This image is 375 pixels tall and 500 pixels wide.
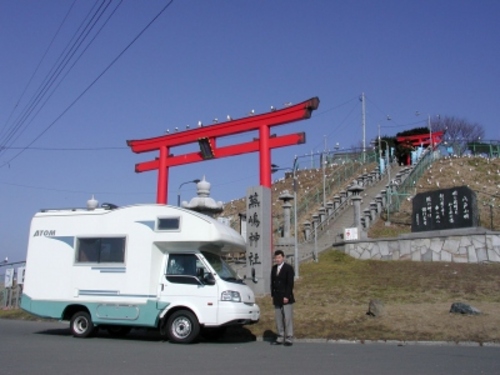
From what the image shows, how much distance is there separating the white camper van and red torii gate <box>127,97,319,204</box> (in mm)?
8608

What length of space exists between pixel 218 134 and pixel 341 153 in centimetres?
3170

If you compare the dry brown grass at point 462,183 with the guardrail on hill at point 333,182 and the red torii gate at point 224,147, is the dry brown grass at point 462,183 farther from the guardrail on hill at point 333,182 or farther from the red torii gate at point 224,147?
the red torii gate at point 224,147

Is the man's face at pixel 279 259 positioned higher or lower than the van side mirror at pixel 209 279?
higher

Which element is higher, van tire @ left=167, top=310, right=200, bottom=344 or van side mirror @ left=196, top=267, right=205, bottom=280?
van side mirror @ left=196, top=267, right=205, bottom=280

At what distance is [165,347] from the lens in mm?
10453

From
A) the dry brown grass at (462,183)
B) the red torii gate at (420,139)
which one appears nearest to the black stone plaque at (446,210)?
the dry brown grass at (462,183)

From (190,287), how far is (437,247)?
13880 mm

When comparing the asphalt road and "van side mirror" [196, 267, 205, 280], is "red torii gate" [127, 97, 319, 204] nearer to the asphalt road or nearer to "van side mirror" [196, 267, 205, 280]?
"van side mirror" [196, 267, 205, 280]

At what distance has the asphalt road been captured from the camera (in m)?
7.77

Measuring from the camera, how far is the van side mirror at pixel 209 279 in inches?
436

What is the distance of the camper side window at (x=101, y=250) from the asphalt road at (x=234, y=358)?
1796mm

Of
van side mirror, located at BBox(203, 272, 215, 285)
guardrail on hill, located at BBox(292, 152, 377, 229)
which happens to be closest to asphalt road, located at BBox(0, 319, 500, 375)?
van side mirror, located at BBox(203, 272, 215, 285)

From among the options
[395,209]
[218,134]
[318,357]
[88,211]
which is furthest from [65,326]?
[395,209]

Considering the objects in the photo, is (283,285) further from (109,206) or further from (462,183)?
(462,183)
